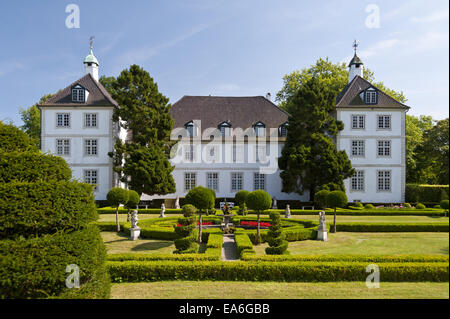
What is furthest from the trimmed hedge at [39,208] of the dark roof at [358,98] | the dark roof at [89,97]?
the dark roof at [358,98]

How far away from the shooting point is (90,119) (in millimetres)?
25906

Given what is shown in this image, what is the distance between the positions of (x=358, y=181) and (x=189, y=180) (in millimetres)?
17366

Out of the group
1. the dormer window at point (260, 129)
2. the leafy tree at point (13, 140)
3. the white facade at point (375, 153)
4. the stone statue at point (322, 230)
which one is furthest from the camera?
the dormer window at point (260, 129)

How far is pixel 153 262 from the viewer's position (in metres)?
7.73

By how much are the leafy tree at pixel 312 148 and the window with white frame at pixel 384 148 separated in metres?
4.15

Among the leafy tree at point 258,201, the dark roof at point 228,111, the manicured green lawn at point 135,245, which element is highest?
the dark roof at point 228,111

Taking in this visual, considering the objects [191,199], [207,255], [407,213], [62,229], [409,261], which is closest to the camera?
[62,229]

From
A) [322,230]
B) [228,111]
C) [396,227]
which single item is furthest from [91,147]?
[396,227]

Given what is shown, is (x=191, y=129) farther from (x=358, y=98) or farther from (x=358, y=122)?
(x=358, y=98)

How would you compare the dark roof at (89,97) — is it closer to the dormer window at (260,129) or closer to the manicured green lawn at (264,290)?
the dormer window at (260,129)

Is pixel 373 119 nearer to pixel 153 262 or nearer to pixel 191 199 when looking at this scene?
pixel 191 199

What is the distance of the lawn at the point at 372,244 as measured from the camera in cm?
1044

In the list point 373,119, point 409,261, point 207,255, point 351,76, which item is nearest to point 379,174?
point 373,119
